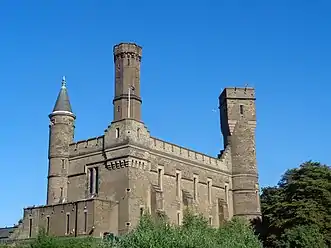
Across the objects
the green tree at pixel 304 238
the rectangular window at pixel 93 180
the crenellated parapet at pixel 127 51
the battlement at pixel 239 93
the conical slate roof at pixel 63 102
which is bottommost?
the green tree at pixel 304 238

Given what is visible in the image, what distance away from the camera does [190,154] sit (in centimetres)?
5819

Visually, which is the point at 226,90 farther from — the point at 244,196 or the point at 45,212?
the point at 45,212

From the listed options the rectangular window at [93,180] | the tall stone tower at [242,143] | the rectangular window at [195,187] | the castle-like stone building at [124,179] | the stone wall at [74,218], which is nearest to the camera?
the stone wall at [74,218]

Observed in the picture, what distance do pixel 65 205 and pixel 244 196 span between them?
20.9 meters

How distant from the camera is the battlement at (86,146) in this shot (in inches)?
2060

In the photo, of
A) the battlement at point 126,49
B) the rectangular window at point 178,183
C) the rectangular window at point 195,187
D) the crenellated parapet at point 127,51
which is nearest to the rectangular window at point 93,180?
the rectangular window at point 178,183

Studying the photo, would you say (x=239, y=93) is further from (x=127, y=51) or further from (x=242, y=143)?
(x=127, y=51)

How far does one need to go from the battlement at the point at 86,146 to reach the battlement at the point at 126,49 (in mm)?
7825

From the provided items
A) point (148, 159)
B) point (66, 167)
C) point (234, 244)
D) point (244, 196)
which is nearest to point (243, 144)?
point (244, 196)

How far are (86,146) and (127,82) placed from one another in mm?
7386

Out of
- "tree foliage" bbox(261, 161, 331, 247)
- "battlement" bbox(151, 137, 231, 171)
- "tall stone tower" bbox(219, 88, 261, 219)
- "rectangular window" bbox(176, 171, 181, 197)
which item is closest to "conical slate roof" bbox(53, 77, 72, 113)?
"battlement" bbox(151, 137, 231, 171)

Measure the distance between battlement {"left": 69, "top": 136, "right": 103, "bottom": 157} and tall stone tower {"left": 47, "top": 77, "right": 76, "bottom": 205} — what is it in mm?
557

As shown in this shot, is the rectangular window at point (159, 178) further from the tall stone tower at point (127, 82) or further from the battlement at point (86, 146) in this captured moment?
the battlement at point (86, 146)

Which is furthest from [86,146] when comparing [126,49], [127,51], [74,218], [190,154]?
[190,154]
